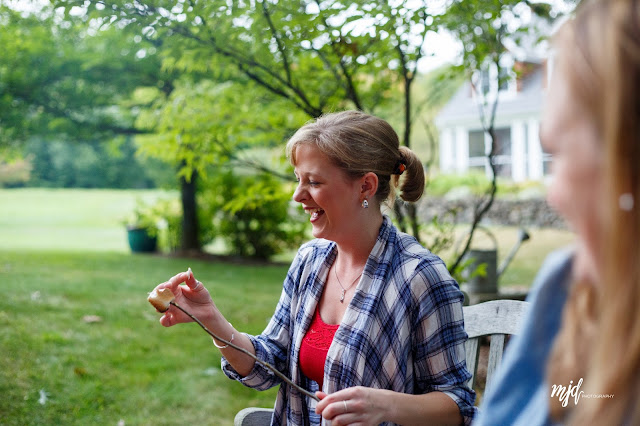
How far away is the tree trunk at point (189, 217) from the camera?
10.1 meters

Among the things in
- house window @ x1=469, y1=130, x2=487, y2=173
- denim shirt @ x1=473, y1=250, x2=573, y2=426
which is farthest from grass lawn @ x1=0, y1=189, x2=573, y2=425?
house window @ x1=469, y1=130, x2=487, y2=173

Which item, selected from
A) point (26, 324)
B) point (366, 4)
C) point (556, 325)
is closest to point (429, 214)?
point (26, 324)

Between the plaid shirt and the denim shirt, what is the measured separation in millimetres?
900

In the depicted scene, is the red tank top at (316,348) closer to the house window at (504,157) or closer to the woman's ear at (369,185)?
the woman's ear at (369,185)

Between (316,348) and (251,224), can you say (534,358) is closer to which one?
(316,348)

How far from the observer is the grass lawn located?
3771 millimetres

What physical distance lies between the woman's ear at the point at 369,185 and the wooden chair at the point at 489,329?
52cm

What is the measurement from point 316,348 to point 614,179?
136 centimetres

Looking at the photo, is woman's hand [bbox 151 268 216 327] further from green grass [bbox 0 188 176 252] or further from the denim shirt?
green grass [bbox 0 188 176 252]

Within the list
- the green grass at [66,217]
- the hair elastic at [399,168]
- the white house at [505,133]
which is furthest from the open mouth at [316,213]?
the white house at [505,133]

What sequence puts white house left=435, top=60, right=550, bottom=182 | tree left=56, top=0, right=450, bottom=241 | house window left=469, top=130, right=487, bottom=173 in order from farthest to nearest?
house window left=469, top=130, right=487, bottom=173 < white house left=435, top=60, right=550, bottom=182 < tree left=56, top=0, right=450, bottom=241

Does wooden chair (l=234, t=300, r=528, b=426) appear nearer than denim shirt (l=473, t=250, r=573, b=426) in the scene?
No

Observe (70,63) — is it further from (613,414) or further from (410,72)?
(613,414)

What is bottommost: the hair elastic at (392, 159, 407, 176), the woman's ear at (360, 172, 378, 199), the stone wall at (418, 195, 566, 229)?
the stone wall at (418, 195, 566, 229)
